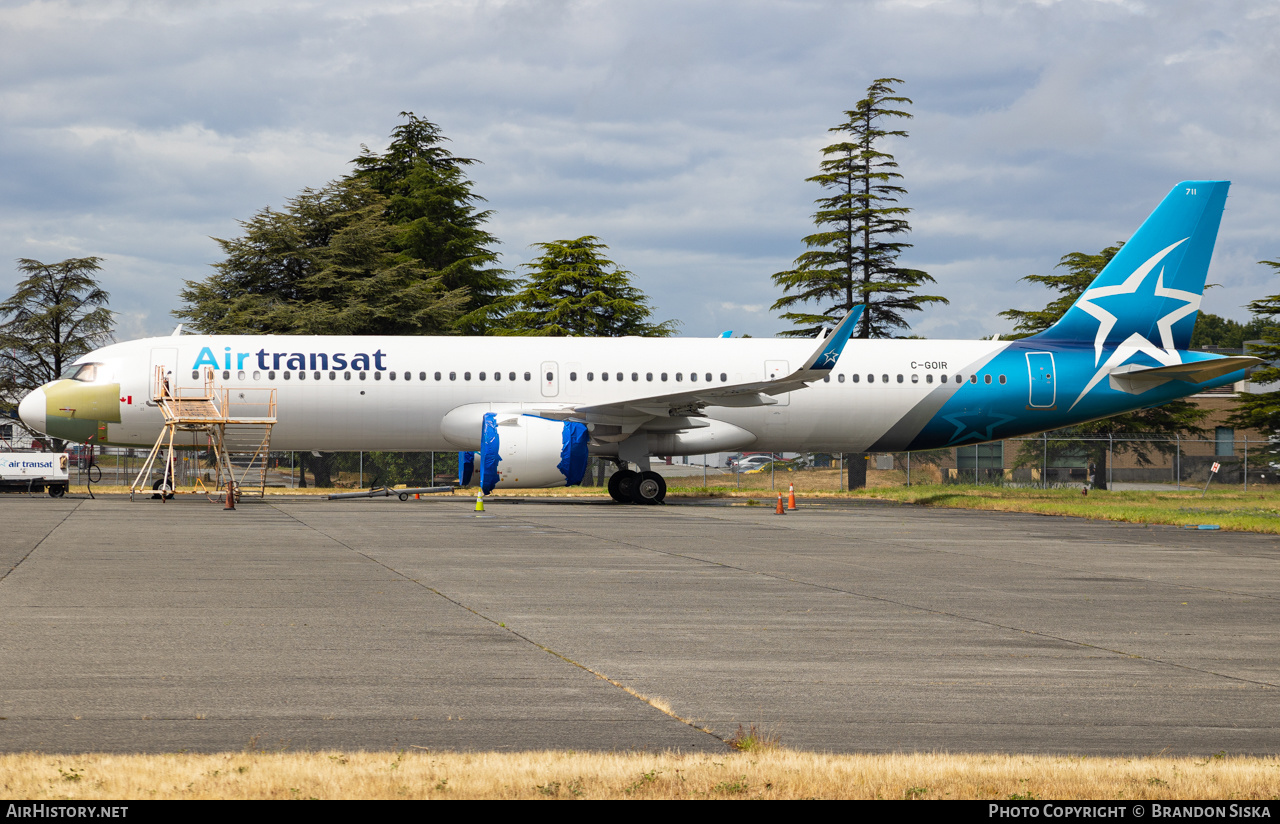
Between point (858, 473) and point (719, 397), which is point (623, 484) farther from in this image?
point (858, 473)

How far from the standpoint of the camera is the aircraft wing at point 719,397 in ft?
76.9

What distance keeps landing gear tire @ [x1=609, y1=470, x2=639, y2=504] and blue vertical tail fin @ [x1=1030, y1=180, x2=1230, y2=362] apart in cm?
1062

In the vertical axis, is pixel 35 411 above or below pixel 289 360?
below

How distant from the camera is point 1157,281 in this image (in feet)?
93.2

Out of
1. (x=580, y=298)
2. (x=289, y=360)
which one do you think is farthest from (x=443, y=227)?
(x=289, y=360)

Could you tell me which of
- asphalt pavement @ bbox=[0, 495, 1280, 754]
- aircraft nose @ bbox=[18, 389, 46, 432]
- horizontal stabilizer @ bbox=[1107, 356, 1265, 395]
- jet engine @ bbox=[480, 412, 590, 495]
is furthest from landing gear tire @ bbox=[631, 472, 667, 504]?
aircraft nose @ bbox=[18, 389, 46, 432]

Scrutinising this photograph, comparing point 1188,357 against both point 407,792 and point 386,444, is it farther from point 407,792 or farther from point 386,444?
point 407,792

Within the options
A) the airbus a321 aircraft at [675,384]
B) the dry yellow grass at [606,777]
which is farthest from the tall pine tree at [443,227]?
the dry yellow grass at [606,777]

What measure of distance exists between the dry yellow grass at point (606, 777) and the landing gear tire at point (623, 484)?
21.9m

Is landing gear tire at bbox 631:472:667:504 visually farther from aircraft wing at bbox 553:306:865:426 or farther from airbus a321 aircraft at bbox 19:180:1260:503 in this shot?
aircraft wing at bbox 553:306:865:426

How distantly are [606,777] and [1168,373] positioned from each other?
86.1ft

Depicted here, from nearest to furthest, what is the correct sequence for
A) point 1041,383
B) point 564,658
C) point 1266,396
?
1. point 564,658
2. point 1041,383
3. point 1266,396

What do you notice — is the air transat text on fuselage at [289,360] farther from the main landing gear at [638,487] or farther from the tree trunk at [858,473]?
the tree trunk at [858,473]

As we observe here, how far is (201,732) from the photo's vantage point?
557cm
